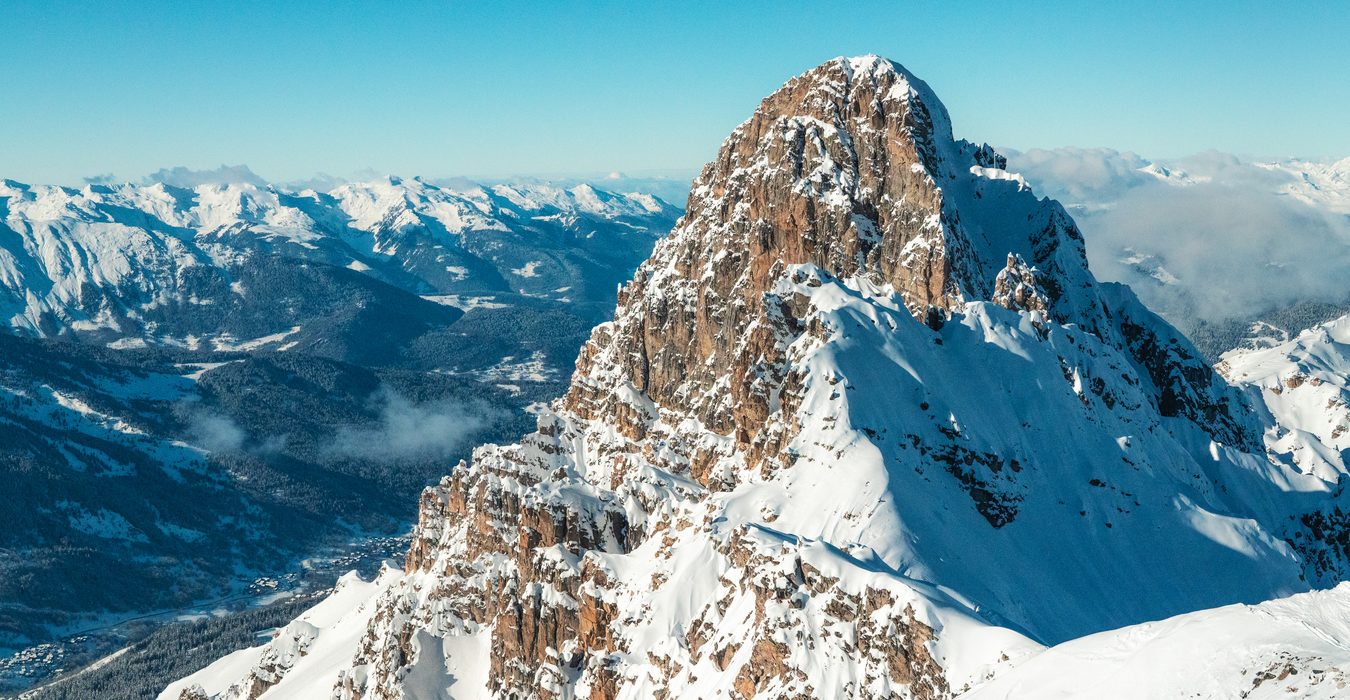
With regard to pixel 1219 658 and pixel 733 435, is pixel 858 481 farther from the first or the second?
pixel 1219 658

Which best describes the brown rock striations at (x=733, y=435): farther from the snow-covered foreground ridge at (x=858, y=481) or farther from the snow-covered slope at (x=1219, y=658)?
the snow-covered slope at (x=1219, y=658)

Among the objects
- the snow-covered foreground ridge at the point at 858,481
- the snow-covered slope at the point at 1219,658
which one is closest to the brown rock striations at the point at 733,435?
the snow-covered foreground ridge at the point at 858,481

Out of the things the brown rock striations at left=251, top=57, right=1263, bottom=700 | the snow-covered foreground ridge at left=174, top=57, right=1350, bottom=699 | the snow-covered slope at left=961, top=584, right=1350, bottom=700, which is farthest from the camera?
the brown rock striations at left=251, top=57, right=1263, bottom=700

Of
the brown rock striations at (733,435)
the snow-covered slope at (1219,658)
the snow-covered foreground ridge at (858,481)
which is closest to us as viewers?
the snow-covered slope at (1219,658)

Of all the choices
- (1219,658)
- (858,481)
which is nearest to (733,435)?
(858,481)

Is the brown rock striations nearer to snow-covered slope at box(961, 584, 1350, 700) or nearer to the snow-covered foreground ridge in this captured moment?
the snow-covered foreground ridge

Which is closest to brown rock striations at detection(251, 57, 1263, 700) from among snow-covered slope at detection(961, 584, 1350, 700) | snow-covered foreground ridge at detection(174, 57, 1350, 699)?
snow-covered foreground ridge at detection(174, 57, 1350, 699)

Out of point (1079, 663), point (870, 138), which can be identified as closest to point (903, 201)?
point (870, 138)

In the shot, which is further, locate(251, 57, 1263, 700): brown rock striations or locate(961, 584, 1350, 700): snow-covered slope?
locate(251, 57, 1263, 700): brown rock striations
